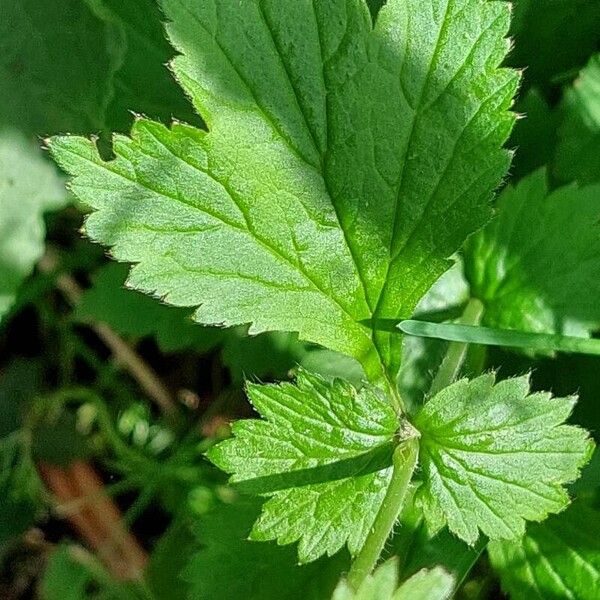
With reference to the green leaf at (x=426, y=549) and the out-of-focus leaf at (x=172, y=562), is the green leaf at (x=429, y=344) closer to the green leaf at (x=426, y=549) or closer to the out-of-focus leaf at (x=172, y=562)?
the green leaf at (x=426, y=549)

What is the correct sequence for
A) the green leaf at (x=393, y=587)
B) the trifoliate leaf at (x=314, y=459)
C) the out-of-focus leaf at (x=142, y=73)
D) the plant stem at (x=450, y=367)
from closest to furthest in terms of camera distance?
the green leaf at (x=393, y=587) → the trifoliate leaf at (x=314, y=459) → the plant stem at (x=450, y=367) → the out-of-focus leaf at (x=142, y=73)

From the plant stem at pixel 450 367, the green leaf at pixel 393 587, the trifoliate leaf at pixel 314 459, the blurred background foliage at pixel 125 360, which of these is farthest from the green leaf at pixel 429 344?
the green leaf at pixel 393 587

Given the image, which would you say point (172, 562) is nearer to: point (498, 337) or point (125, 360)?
point (125, 360)

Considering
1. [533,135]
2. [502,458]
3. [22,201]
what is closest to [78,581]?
[22,201]

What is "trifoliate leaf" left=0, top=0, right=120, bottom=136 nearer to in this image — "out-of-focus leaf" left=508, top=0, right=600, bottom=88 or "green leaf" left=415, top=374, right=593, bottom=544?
"out-of-focus leaf" left=508, top=0, right=600, bottom=88

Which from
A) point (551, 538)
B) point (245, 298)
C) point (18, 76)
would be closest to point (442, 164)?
point (245, 298)

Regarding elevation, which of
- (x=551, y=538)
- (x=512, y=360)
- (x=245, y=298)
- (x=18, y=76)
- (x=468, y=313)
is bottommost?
(x=551, y=538)

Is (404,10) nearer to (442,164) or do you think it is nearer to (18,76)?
(442,164)
